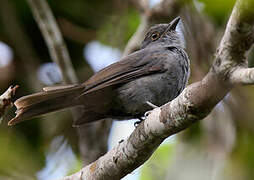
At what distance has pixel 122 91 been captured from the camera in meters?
4.79

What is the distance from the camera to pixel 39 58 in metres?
7.07

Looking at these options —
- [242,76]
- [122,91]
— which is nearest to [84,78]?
[122,91]

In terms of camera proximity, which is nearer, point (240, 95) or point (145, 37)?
point (240, 95)

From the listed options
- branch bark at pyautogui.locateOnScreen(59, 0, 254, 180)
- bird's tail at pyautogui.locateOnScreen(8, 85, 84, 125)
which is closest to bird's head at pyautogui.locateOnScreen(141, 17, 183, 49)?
bird's tail at pyautogui.locateOnScreen(8, 85, 84, 125)

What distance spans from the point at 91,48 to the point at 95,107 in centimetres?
237

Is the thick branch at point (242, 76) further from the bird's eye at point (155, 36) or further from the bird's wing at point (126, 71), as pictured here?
the bird's eye at point (155, 36)

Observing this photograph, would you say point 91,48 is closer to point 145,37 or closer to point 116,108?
point 145,37

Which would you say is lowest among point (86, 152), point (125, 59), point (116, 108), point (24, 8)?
point (86, 152)

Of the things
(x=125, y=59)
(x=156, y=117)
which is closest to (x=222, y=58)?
(x=156, y=117)

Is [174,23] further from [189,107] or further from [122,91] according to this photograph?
[189,107]

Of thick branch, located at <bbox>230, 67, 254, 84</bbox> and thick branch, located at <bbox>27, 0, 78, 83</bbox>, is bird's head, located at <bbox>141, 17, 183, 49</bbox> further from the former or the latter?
thick branch, located at <bbox>230, 67, 254, 84</bbox>

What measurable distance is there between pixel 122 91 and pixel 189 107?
176 cm

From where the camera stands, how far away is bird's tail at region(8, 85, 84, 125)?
180 inches

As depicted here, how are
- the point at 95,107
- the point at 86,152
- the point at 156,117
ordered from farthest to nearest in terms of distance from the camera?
the point at 86,152 < the point at 95,107 < the point at 156,117
